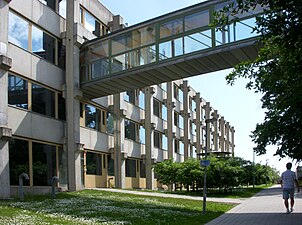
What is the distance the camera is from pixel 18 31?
2142 centimetres

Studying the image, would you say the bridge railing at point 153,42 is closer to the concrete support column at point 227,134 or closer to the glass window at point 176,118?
the glass window at point 176,118

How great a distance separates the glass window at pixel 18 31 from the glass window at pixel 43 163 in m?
4.92

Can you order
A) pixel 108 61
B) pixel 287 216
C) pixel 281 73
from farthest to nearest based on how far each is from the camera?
pixel 108 61
pixel 287 216
pixel 281 73

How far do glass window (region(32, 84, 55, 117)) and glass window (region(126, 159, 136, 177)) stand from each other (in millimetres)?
11939

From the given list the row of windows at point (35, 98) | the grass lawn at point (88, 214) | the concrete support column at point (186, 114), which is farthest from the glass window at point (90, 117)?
the concrete support column at point (186, 114)

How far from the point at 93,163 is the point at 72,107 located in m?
5.61

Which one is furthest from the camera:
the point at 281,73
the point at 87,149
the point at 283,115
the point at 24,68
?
the point at 87,149

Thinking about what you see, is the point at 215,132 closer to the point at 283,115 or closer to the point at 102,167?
the point at 102,167

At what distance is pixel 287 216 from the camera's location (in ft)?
50.3

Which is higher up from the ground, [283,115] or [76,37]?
[76,37]

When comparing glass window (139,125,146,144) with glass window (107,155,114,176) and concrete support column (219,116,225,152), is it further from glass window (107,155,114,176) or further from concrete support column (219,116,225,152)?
concrete support column (219,116,225,152)

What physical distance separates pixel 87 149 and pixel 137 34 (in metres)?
8.10

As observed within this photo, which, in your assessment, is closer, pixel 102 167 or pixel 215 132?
pixel 102 167

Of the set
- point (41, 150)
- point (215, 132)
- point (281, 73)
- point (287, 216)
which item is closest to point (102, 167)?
point (41, 150)
